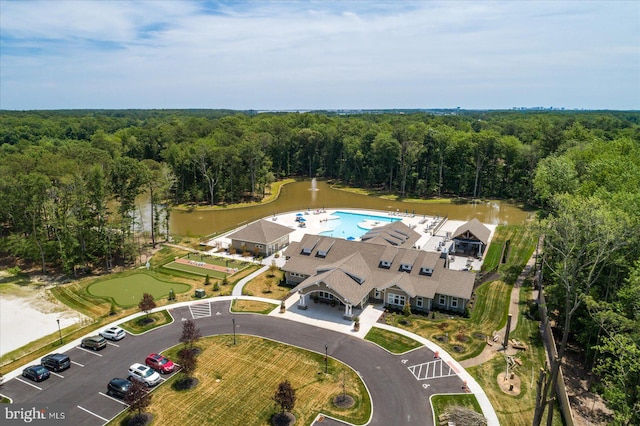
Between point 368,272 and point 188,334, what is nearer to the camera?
point 188,334

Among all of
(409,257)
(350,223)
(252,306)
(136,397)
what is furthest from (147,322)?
(350,223)

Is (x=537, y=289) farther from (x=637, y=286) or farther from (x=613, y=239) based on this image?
(x=637, y=286)

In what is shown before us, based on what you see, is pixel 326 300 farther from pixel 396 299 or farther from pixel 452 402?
pixel 452 402

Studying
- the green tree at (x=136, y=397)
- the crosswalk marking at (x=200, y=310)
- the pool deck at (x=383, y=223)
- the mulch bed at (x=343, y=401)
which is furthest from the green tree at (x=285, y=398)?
the pool deck at (x=383, y=223)

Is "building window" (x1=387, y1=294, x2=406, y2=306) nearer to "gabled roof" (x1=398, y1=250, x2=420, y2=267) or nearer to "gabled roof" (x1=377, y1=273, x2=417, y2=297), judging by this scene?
"gabled roof" (x1=377, y1=273, x2=417, y2=297)

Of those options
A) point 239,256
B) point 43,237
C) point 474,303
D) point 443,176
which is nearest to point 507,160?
point 443,176

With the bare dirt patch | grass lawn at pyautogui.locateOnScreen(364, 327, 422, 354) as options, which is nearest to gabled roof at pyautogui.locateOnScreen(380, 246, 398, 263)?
grass lawn at pyautogui.locateOnScreen(364, 327, 422, 354)
